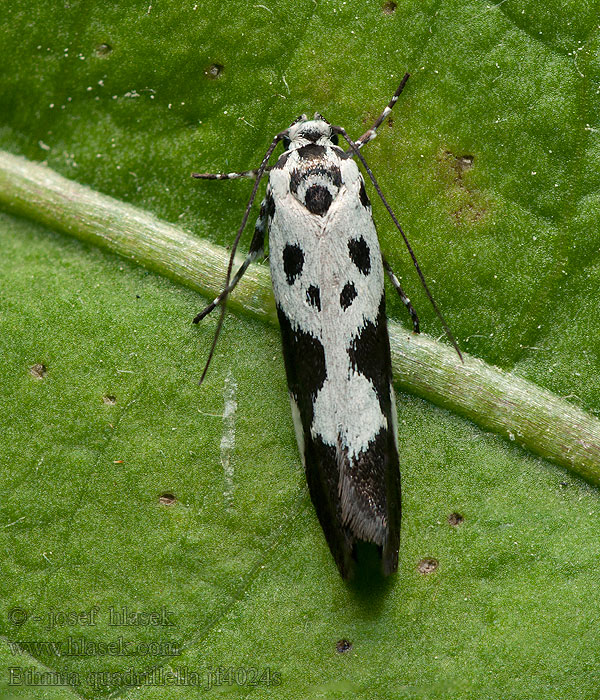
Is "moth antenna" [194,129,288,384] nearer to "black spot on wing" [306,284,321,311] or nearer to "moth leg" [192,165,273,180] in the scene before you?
"moth leg" [192,165,273,180]

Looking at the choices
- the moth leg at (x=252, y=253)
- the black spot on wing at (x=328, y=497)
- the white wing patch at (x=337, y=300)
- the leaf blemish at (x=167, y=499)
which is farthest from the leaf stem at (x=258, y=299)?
the leaf blemish at (x=167, y=499)

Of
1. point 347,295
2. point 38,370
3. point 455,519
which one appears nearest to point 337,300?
point 347,295

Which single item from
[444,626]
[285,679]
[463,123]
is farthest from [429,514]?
[463,123]

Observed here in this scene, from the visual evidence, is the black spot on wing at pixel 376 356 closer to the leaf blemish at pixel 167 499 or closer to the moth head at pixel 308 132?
the moth head at pixel 308 132

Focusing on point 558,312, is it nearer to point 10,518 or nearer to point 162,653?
point 162,653

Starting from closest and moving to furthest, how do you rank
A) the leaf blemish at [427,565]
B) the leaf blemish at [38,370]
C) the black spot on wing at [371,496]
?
the black spot on wing at [371,496], the leaf blemish at [427,565], the leaf blemish at [38,370]

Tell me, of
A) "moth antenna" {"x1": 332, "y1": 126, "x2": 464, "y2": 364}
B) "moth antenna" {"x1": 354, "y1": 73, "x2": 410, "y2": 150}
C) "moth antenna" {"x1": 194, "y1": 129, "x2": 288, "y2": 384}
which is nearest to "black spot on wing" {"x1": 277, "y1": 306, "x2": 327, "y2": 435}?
"moth antenna" {"x1": 194, "y1": 129, "x2": 288, "y2": 384}

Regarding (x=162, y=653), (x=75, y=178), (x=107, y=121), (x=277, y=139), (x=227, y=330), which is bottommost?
(x=162, y=653)
